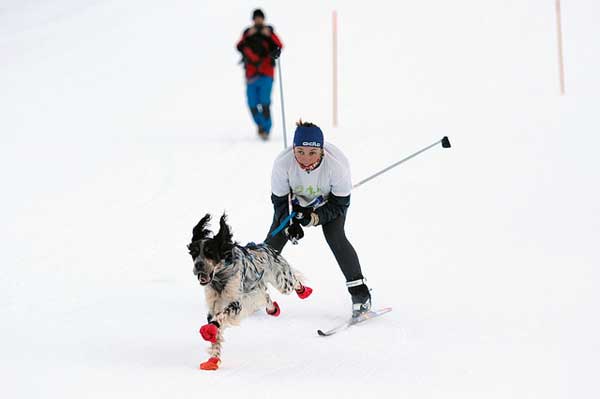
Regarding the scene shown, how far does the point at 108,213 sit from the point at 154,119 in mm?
6188

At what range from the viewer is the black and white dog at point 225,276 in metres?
5.15

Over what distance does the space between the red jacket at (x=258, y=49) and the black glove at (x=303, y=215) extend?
657 centimetres

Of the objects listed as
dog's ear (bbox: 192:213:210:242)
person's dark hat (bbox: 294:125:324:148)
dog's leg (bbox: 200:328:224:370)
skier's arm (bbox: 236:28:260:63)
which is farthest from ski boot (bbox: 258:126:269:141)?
dog's leg (bbox: 200:328:224:370)

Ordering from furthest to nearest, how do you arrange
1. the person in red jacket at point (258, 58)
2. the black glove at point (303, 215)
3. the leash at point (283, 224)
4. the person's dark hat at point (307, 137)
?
the person in red jacket at point (258, 58)
the leash at point (283, 224)
the black glove at point (303, 215)
the person's dark hat at point (307, 137)

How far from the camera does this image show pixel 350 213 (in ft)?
32.3

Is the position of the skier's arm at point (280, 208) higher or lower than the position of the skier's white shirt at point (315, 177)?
lower

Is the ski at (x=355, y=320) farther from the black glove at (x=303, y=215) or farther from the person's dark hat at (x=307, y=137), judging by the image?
the person's dark hat at (x=307, y=137)

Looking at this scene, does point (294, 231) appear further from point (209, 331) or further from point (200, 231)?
point (209, 331)

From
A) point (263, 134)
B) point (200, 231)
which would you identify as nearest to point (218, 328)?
point (200, 231)

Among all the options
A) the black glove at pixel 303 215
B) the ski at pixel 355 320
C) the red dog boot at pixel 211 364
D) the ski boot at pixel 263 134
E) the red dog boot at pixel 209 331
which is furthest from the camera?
the ski boot at pixel 263 134

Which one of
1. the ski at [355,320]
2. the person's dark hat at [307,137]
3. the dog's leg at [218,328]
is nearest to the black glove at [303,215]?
the person's dark hat at [307,137]

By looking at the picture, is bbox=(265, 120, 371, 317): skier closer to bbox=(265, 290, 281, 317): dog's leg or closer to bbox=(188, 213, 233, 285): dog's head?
bbox=(265, 290, 281, 317): dog's leg

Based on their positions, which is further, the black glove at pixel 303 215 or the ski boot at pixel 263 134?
the ski boot at pixel 263 134

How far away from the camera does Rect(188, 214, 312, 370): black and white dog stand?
5.15 meters
